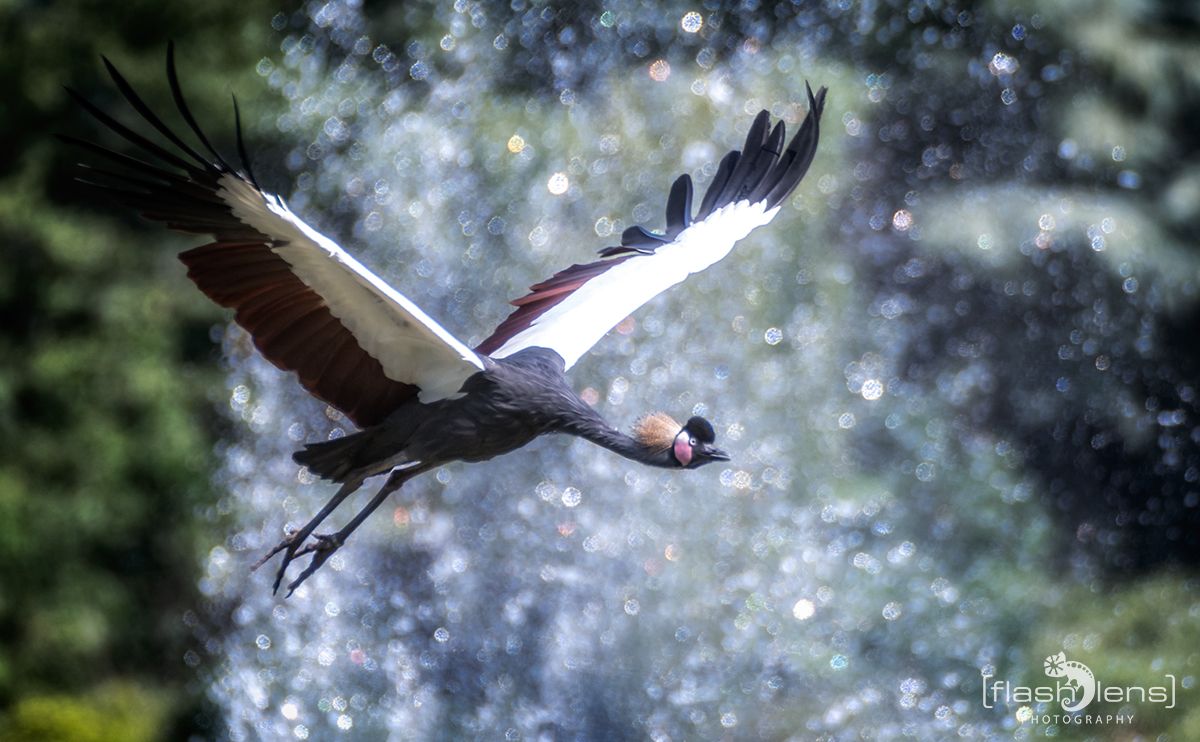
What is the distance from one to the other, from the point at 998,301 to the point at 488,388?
15.6 ft

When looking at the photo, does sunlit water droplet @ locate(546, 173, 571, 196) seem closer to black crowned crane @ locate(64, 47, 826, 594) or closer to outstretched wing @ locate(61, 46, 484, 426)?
black crowned crane @ locate(64, 47, 826, 594)

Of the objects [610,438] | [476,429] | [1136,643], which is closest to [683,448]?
[610,438]

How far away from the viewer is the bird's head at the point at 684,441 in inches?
156

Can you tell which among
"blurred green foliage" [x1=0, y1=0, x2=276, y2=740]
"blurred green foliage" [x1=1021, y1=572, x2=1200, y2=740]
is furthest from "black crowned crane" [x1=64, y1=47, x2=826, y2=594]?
"blurred green foliage" [x1=0, y1=0, x2=276, y2=740]

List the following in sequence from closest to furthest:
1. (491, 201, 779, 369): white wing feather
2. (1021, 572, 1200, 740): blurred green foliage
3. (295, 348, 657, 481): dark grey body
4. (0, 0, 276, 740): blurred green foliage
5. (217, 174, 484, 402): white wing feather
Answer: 1. (217, 174, 484, 402): white wing feather
2. (295, 348, 657, 481): dark grey body
3. (491, 201, 779, 369): white wing feather
4. (1021, 572, 1200, 740): blurred green foliage
5. (0, 0, 276, 740): blurred green foliage

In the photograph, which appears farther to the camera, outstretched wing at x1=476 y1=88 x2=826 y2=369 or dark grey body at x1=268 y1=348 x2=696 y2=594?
outstretched wing at x1=476 y1=88 x2=826 y2=369

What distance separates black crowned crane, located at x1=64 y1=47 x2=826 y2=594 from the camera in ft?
12.0

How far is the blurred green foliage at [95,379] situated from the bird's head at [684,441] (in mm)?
3977

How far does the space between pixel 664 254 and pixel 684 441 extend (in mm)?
828

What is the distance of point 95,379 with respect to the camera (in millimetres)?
7945

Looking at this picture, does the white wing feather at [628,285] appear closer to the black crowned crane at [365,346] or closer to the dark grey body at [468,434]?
the black crowned crane at [365,346]

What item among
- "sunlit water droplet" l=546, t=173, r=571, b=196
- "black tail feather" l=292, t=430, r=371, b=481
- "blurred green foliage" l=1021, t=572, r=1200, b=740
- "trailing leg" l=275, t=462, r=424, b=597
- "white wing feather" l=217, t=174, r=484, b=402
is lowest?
"blurred green foliage" l=1021, t=572, r=1200, b=740

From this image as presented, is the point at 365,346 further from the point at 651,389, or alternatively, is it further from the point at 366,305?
the point at 651,389

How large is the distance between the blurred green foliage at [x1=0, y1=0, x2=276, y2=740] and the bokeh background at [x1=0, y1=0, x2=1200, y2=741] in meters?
0.02
